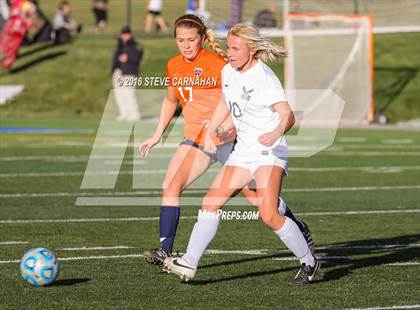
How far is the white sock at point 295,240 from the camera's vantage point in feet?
26.0

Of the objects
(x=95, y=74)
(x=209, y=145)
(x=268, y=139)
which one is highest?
(x=268, y=139)

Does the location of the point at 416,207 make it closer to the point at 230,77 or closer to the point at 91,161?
the point at 230,77

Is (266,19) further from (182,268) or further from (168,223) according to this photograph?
(182,268)

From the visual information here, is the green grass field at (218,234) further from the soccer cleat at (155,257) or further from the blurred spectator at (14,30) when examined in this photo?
the blurred spectator at (14,30)

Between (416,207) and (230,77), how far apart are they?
17.5 ft

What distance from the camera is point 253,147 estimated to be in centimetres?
786

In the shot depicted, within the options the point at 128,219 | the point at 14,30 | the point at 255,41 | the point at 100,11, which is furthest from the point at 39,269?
the point at 100,11

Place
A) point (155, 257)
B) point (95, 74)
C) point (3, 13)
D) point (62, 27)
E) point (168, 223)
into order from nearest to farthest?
point (155, 257) < point (168, 223) < point (95, 74) < point (3, 13) < point (62, 27)

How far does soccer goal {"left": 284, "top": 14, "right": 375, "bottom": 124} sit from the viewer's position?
25.7 meters

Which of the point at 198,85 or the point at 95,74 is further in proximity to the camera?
the point at 95,74

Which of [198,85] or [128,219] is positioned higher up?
[198,85]

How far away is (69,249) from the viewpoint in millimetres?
9641

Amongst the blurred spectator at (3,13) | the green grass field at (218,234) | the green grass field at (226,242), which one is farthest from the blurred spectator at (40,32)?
the green grass field at (226,242)

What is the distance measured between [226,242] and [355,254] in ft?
4.24
